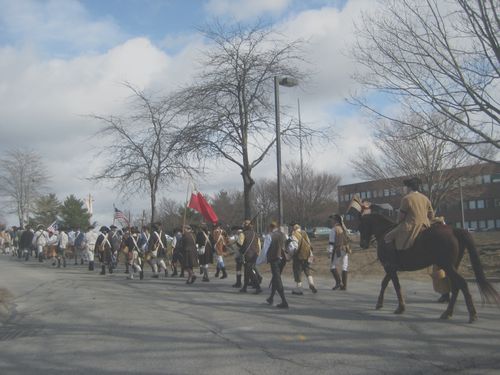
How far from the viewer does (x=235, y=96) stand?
2069 centimetres

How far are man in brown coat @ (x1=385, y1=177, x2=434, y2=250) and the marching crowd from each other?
8.44 feet

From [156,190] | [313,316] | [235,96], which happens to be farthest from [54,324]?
[156,190]

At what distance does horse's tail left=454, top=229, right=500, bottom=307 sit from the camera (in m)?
8.86

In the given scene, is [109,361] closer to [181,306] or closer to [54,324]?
[54,324]

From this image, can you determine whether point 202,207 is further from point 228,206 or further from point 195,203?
point 228,206

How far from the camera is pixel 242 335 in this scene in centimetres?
842

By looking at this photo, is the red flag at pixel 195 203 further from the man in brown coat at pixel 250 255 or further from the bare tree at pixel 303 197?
the bare tree at pixel 303 197

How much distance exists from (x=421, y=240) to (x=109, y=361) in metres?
5.47

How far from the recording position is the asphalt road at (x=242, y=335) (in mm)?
6648

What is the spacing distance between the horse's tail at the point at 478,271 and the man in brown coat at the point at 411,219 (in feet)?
1.94

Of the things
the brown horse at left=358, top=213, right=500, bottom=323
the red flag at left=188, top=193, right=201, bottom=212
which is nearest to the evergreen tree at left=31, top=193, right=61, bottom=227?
the red flag at left=188, top=193, right=201, bottom=212

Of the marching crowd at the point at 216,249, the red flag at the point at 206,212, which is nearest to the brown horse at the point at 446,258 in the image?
the marching crowd at the point at 216,249

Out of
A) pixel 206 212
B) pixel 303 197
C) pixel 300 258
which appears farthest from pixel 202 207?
pixel 303 197

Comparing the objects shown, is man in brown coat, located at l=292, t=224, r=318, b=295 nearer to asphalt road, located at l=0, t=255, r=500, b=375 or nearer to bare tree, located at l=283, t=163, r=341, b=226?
asphalt road, located at l=0, t=255, r=500, b=375
